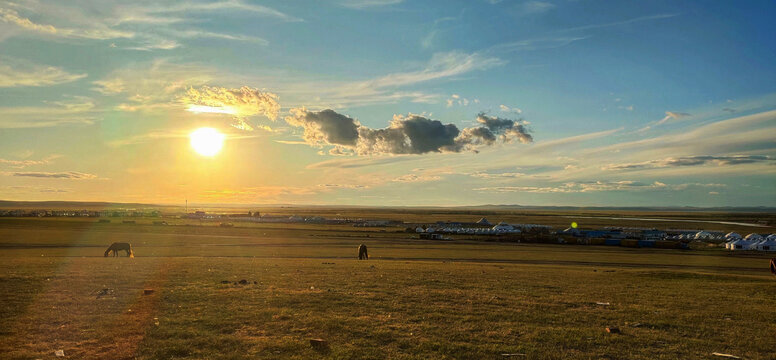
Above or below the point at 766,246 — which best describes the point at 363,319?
above

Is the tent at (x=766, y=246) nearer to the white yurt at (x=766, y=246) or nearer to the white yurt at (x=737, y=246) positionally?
the white yurt at (x=766, y=246)

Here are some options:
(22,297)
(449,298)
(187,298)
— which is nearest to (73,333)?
(187,298)

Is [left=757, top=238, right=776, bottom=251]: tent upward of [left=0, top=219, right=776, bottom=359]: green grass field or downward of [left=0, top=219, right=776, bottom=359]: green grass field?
downward

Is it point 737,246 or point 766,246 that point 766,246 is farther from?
point 737,246

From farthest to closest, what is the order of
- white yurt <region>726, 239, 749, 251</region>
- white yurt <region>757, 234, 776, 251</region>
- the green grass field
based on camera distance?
1. white yurt <region>726, 239, 749, 251</region>
2. white yurt <region>757, 234, 776, 251</region>
3. the green grass field

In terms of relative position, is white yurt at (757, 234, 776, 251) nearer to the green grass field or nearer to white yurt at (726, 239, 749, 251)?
white yurt at (726, 239, 749, 251)


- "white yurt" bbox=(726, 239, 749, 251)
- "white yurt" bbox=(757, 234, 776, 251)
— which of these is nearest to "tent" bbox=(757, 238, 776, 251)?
"white yurt" bbox=(757, 234, 776, 251)

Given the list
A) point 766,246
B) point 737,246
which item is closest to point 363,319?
point 737,246

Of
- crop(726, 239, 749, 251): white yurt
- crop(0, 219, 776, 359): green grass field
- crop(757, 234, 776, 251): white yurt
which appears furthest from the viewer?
crop(726, 239, 749, 251): white yurt

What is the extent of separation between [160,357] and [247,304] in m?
5.19

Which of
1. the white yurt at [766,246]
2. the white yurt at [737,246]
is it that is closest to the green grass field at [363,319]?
the white yurt at [737,246]

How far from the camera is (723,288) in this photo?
22.1 metres

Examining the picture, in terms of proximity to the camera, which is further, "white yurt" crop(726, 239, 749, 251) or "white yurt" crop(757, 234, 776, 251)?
"white yurt" crop(726, 239, 749, 251)

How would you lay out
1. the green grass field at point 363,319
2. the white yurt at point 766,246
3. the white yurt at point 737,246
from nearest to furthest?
the green grass field at point 363,319
the white yurt at point 766,246
the white yurt at point 737,246
